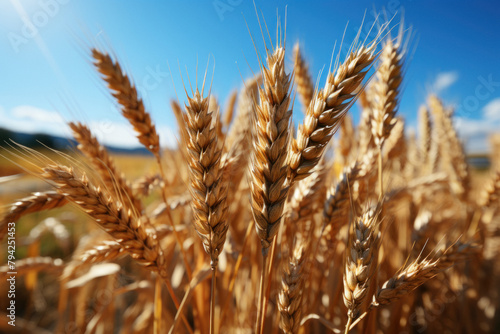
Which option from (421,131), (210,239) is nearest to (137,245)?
(210,239)

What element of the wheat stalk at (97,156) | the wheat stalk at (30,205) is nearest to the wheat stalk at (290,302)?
the wheat stalk at (97,156)

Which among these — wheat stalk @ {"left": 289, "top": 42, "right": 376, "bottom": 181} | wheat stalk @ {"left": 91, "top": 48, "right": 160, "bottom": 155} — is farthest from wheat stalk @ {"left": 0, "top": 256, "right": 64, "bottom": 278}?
wheat stalk @ {"left": 289, "top": 42, "right": 376, "bottom": 181}

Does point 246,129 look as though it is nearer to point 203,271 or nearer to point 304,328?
point 203,271

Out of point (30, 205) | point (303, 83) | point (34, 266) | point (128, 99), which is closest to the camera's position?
point (30, 205)

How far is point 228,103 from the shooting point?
2.64 m

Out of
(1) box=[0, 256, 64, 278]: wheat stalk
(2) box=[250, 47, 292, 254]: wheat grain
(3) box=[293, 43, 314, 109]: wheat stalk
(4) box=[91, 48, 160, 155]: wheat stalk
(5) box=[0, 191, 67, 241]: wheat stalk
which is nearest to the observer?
(2) box=[250, 47, 292, 254]: wheat grain

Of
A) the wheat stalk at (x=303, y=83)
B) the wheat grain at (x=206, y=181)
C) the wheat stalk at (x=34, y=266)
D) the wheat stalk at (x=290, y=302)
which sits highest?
the wheat stalk at (x=303, y=83)

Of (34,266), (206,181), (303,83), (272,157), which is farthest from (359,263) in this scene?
A: (34,266)

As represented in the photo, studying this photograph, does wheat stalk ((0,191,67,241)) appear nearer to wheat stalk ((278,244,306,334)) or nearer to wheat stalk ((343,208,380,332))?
wheat stalk ((278,244,306,334))

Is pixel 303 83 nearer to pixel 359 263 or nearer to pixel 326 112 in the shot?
pixel 326 112

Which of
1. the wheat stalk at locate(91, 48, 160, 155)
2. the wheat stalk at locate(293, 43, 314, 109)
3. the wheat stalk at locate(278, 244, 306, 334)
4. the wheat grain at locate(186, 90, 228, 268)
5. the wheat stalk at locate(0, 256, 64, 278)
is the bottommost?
the wheat stalk at locate(278, 244, 306, 334)

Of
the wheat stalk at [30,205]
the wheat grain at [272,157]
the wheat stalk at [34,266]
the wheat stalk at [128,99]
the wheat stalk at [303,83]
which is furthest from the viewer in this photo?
the wheat stalk at [303,83]

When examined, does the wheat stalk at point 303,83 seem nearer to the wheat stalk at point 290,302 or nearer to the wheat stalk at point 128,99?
the wheat stalk at point 128,99

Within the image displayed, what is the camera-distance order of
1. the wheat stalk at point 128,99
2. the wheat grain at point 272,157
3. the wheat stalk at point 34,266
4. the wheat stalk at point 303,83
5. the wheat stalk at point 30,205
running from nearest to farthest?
1. the wheat grain at point 272,157
2. the wheat stalk at point 30,205
3. the wheat stalk at point 128,99
4. the wheat stalk at point 34,266
5. the wheat stalk at point 303,83
